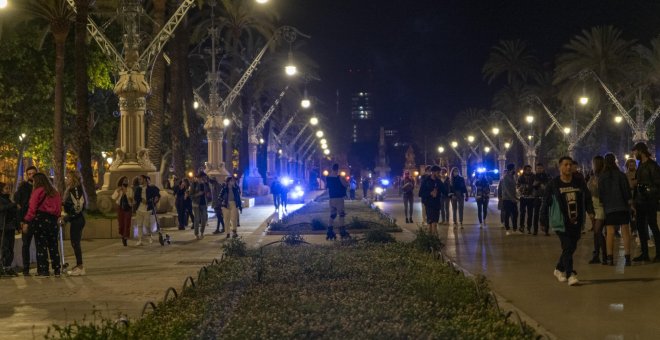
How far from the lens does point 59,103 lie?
28.7 m

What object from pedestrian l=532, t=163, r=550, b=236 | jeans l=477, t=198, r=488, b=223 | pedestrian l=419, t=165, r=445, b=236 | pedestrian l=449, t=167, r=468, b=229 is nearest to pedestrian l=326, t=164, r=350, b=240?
pedestrian l=419, t=165, r=445, b=236

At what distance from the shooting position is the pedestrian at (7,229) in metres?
14.4

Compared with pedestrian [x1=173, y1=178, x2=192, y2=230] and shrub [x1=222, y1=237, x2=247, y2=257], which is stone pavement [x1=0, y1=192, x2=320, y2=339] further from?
pedestrian [x1=173, y1=178, x2=192, y2=230]

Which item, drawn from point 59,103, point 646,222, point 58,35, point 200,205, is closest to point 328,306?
point 646,222

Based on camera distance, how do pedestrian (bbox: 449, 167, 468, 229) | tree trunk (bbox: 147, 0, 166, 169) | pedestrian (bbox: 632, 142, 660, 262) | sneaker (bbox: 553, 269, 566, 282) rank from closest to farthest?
sneaker (bbox: 553, 269, 566, 282) < pedestrian (bbox: 632, 142, 660, 262) < pedestrian (bbox: 449, 167, 468, 229) < tree trunk (bbox: 147, 0, 166, 169)

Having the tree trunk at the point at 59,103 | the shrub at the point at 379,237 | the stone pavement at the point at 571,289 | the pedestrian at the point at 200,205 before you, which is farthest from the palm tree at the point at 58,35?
the stone pavement at the point at 571,289

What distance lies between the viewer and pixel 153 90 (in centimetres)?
3306

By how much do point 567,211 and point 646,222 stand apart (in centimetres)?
390

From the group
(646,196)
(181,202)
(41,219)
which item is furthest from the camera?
(181,202)

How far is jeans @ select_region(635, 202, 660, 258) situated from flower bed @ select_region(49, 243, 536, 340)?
3.75m

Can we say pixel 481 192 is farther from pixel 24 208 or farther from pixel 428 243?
pixel 24 208

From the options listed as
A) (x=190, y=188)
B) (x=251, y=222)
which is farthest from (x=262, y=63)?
(x=190, y=188)

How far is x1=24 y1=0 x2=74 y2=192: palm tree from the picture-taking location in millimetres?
28750

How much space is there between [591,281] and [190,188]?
13531mm
